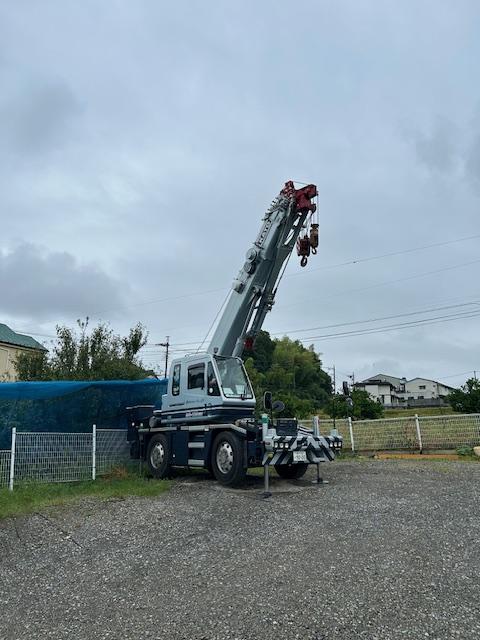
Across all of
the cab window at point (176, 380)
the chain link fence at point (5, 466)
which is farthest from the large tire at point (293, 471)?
the chain link fence at point (5, 466)

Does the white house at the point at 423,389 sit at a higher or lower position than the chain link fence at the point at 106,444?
higher

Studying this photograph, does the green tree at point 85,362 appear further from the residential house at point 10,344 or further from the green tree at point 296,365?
the green tree at point 296,365

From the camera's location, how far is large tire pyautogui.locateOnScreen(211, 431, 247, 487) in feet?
31.2

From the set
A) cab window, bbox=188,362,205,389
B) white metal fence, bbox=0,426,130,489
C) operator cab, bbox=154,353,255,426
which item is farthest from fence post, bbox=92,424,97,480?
cab window, bbox=188,362,205,389

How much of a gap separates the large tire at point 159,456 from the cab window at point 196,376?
1402 mm

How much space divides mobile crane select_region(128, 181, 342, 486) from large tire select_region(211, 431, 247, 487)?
18mm

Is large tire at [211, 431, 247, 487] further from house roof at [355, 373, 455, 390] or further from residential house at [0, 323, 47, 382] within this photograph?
house roof at [355, 373, 455, 390]

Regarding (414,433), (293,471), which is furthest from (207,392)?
(414,433)

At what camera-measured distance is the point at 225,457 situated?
9906mm

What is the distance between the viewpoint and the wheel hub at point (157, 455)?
11.5 metres

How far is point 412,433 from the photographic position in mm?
15469

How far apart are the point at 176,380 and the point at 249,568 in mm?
6870

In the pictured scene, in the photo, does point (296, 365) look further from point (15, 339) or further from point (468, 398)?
point (468, 398)

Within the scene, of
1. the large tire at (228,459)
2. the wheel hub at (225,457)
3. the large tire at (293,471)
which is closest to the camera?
the large tire at (228,459)
